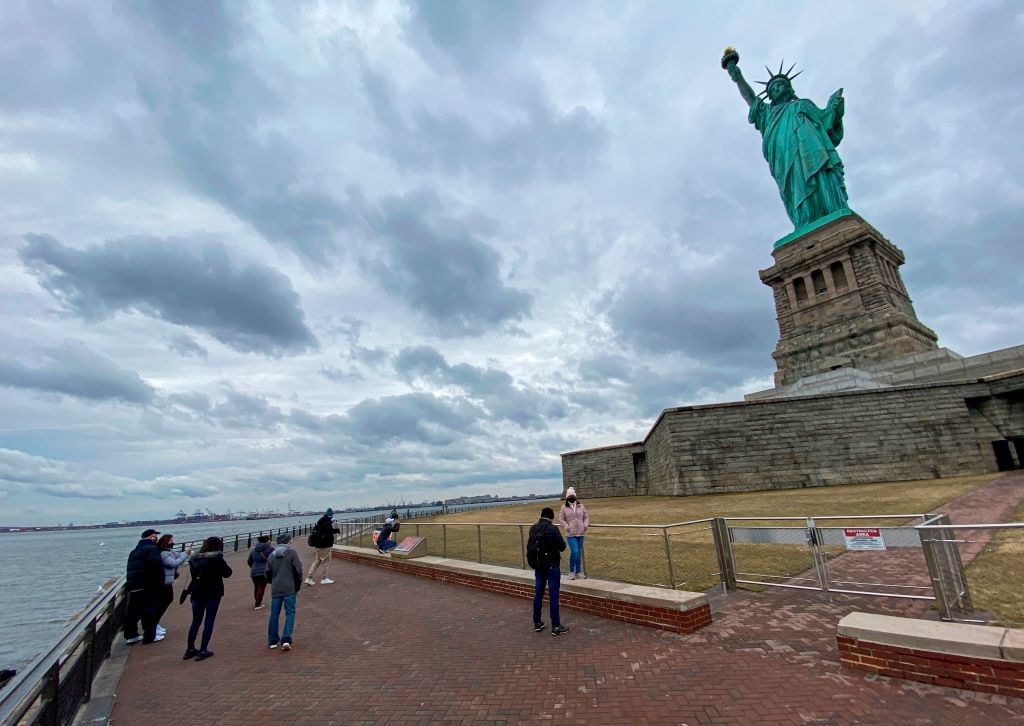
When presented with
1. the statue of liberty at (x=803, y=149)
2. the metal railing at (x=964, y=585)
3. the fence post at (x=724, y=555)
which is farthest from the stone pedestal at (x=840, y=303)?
the fence post at (x=724, y=555)

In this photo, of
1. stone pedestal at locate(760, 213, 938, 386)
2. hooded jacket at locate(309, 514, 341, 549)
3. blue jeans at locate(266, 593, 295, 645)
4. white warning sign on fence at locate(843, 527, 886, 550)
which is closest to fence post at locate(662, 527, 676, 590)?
white warning sign on fence at locate(843, 527, 886, 550)

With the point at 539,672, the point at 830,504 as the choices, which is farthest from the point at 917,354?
the point at 539,672

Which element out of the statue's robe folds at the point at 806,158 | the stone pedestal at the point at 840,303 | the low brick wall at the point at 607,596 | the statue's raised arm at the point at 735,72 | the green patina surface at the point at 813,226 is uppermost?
the statue's raised arm at the point at 735,72

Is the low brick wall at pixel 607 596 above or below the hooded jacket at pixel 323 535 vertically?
below

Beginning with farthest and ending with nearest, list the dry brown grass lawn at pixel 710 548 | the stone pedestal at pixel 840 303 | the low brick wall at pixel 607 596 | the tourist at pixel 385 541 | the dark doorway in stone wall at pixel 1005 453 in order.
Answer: the stone pedestal at pixel 840 303
the dark doorway in stone wall at pixel 1005 453
the tourist at pixel 385 541
the dry brown grass lawn at pixel 710 548
the low brick wall at pixel 607 596

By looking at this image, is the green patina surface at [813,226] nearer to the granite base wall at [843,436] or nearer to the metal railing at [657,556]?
the granite base wall at [843,436]

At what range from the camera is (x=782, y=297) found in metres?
42.8

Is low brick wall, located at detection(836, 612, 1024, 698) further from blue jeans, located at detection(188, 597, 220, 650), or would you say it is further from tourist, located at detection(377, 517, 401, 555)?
tourist, located at detection(377, 517, 401, 555)

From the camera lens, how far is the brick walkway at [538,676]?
434 centimetres

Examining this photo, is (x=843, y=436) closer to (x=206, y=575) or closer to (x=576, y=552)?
(x=576, y=552)

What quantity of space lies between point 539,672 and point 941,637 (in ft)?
12.9

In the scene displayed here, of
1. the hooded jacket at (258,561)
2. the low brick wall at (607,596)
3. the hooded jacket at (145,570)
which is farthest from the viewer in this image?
the hooded jacket at (258,561)

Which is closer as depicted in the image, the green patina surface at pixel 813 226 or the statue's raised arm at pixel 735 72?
the green patina surface at pixel 813 226

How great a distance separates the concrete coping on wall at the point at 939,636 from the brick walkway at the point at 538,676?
0.33m
